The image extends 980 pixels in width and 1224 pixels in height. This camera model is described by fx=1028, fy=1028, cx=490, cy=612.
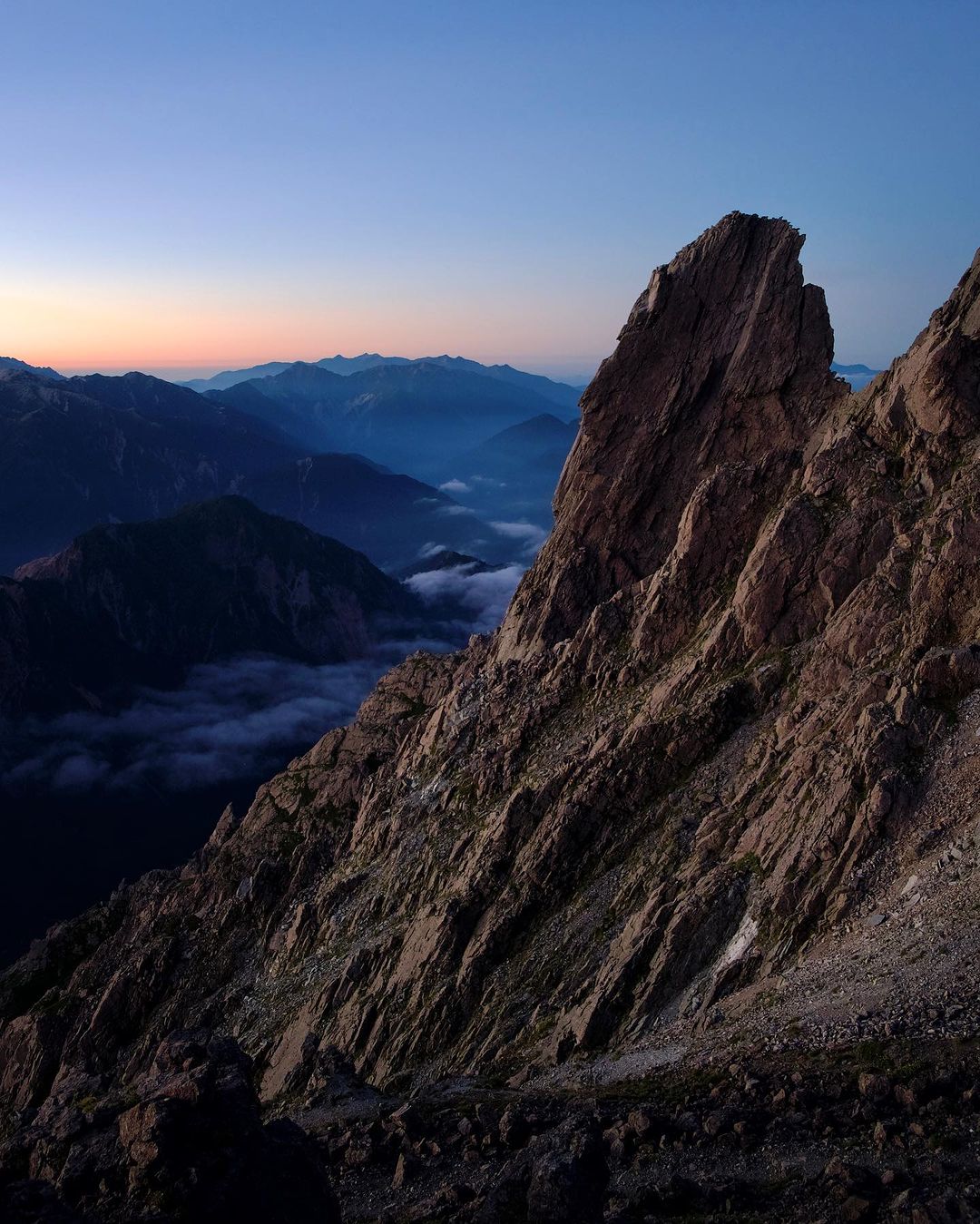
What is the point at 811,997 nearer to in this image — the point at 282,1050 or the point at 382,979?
the point at 382,979

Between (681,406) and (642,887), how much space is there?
148ft

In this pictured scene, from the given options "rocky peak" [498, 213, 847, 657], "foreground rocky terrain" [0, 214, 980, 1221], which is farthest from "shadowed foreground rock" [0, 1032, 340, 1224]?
"rocky peak" [498, 213, 847, 657]

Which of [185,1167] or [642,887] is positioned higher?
[185,1167]

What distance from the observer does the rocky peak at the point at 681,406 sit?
285ft

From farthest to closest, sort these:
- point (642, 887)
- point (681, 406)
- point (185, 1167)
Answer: point (681, 406)
point (642, 887)
point (185, 1167)

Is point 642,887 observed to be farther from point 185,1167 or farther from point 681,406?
point 681,406

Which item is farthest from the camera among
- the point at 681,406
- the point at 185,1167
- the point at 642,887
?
the point at 681,406

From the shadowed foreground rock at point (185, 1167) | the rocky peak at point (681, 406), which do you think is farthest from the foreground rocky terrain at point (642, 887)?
the rocky peak at point (681, 406)

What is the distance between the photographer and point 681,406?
91.0 m

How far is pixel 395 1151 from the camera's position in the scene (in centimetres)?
4469

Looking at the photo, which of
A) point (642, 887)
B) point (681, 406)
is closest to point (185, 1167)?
point (642, 887)

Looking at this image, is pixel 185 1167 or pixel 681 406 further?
pixel 681 406

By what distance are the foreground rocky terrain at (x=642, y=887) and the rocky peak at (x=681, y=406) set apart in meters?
0.30

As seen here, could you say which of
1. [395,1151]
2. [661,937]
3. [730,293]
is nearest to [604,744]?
[661,937]
